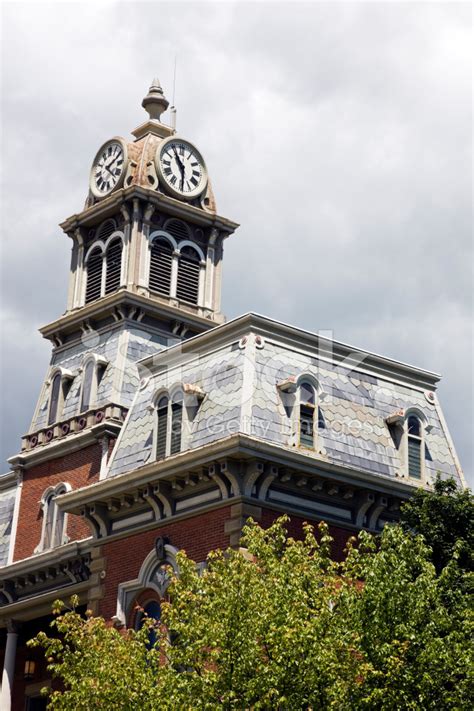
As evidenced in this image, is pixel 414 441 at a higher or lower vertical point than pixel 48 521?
lower

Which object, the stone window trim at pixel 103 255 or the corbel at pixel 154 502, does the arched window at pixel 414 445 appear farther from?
the stone window trim at pixel 103 255

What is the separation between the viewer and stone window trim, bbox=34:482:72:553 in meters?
42.8

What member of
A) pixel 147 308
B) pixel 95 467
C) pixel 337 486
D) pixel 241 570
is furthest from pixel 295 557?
pixel 147 308

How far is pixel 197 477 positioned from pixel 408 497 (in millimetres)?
5578

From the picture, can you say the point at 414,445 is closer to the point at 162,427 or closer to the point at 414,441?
the point at 414,441

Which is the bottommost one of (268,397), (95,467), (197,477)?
(197,477)

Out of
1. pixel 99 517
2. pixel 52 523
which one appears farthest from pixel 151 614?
pixel 52 523

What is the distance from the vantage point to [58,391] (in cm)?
4700

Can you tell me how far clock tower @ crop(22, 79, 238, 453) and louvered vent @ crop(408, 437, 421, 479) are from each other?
1120 centimetres

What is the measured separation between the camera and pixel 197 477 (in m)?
32.8

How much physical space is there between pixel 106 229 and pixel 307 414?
58.1 feet

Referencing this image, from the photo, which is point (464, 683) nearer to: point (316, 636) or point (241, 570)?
point (316, 636)

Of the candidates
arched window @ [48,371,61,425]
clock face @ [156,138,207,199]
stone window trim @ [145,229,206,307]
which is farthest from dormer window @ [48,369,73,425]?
clock face @ [156,138,207,199]

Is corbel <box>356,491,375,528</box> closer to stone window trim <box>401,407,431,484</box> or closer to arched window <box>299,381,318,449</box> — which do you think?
arched window <box>299,381,318,449</box>
